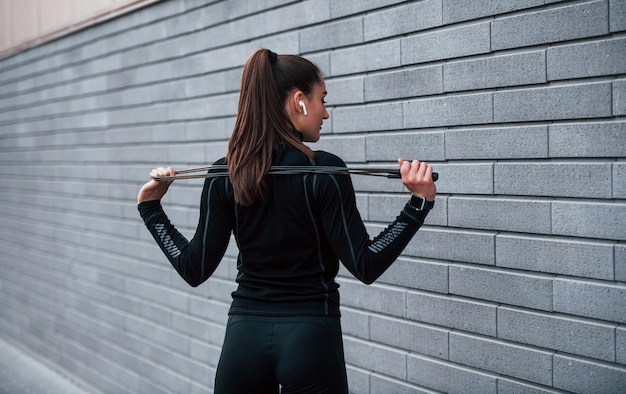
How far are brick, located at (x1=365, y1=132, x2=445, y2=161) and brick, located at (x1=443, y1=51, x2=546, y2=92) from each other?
0.26 meters

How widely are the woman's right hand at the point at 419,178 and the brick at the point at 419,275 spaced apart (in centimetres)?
130

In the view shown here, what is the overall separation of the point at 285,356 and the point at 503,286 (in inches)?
49.2

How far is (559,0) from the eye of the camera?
3.20 m

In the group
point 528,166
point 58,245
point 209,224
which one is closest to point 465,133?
point 528,166

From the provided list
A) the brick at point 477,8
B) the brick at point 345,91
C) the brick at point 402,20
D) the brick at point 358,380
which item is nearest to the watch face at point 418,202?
the brick at point 477,8

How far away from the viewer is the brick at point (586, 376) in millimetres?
3062

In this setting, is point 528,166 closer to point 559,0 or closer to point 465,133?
point 465,133

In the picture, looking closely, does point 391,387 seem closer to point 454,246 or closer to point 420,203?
point 454,246

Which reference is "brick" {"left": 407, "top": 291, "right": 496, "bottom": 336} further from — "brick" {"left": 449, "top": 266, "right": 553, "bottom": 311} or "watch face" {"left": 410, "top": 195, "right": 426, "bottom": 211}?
"watch face" {"left": 410, "top": 195, "right": 426, "bottom": 211}

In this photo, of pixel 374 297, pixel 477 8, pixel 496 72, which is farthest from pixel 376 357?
pixel 477 8

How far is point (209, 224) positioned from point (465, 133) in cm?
138

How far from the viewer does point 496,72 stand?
3.50 metres

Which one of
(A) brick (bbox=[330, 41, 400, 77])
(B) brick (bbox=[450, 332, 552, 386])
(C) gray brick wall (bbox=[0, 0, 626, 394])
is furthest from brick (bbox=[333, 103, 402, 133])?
(B) brick (bbox=[450, 332, 552, 386])

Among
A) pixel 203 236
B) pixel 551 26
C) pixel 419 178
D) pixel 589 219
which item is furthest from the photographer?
pixel 551 26
